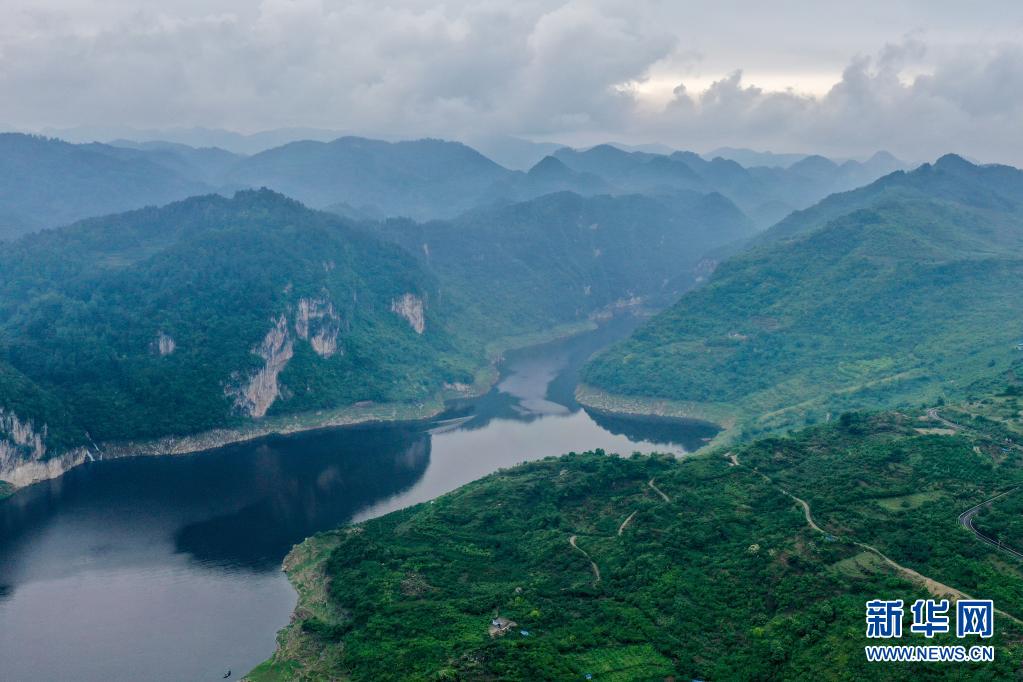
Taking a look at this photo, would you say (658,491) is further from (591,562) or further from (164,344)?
(164,344)

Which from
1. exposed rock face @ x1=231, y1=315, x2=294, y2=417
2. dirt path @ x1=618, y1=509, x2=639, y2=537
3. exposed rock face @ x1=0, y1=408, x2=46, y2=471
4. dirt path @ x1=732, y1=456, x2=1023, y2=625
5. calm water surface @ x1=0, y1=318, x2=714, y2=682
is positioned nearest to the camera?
dirt path @ x1=732, y1=456, x2=1023, y2=625

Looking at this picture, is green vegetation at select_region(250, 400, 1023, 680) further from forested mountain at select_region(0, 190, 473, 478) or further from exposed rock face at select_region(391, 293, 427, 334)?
exposed rock face at select_region(391, 293, 427, 334)

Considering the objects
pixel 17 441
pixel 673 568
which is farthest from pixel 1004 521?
pixel 17 441

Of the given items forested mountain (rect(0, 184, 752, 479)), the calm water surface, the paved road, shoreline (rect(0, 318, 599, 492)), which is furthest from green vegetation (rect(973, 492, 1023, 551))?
forested mountain (rect(0, 184, 752, 479))

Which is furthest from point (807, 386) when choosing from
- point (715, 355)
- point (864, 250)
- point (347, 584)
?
point (347, 584)

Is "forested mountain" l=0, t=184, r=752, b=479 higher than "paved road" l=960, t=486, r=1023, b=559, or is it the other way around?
"forested mountain" l=0, t=184, r=752, b=479

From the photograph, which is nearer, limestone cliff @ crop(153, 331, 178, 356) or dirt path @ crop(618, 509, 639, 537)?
dirt path @ crop(618, 509, 639, 537)
